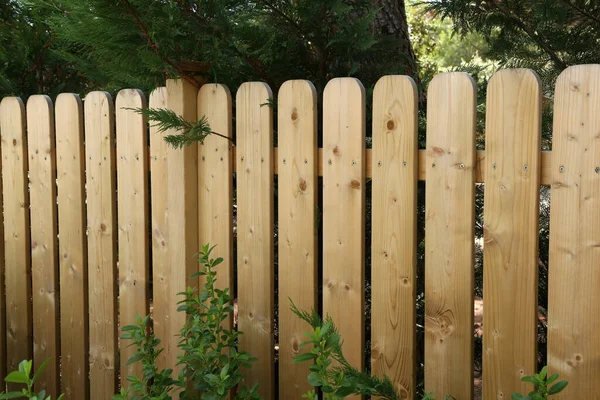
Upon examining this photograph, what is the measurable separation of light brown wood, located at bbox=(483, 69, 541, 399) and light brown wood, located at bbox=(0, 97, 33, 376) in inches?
93.3

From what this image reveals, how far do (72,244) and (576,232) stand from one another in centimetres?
228

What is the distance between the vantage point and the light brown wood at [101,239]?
3203mm

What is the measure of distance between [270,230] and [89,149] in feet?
3.49

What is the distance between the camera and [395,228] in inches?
96.1

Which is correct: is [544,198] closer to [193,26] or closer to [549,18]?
[549,18]

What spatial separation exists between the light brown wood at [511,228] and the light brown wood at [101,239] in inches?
67.9

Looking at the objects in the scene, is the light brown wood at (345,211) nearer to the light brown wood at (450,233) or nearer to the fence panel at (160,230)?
the light brown wood at (450,233)

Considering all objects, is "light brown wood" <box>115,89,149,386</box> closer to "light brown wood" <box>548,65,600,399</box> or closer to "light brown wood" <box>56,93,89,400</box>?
"light brown wood" <box>56,93,89,400</box>

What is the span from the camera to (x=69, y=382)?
11.5 ft

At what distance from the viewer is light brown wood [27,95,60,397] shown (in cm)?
343

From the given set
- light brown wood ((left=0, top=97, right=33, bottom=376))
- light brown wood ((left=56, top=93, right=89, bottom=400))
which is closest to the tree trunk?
light brown wood ((left=56, top=93, right=89, bottom=400))

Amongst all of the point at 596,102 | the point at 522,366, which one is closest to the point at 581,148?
the point at 596,102

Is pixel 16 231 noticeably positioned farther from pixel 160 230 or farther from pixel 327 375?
pixel 327 375

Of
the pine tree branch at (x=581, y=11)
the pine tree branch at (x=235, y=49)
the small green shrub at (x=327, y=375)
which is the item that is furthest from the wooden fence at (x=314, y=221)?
the pine tree branch at (x=581, y=11)
